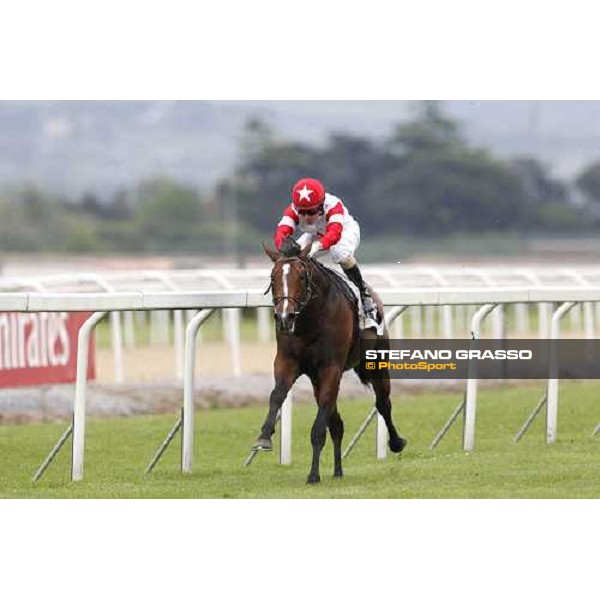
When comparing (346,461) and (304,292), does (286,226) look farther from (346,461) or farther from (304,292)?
(346,461)

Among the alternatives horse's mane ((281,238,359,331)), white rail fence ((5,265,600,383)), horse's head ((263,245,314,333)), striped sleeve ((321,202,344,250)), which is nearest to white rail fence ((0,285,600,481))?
horse's mane ((281,238,359,331))

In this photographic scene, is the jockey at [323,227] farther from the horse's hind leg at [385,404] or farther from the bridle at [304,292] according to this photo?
the horse's hind leg at [385,404]

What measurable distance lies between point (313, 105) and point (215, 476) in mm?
62807

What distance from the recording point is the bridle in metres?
7.98

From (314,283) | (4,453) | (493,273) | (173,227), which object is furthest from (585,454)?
(173,227)

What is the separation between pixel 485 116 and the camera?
5725cm

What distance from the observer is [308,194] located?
27.8 feet

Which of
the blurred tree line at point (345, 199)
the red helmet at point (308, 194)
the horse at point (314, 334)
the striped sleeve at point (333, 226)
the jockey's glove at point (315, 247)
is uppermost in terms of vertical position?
the red helmet at point (308, 194)

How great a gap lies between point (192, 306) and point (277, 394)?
880mm

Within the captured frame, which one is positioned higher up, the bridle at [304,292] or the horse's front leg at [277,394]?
the bridle at [304,292]

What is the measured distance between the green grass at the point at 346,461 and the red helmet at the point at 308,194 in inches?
52.5

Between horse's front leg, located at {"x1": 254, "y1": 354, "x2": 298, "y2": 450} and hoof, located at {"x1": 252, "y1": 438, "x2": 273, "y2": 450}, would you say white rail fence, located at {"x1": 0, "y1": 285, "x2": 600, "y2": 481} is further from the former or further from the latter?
hoof, located at {"x1": 252, "y1": 438, "x2": 273, "y2": 450}

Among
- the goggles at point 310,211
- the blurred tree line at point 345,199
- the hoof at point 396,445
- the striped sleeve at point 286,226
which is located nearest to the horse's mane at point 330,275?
the striped sleeve at point 286,226

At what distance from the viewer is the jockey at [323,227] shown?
8492 millimetres
